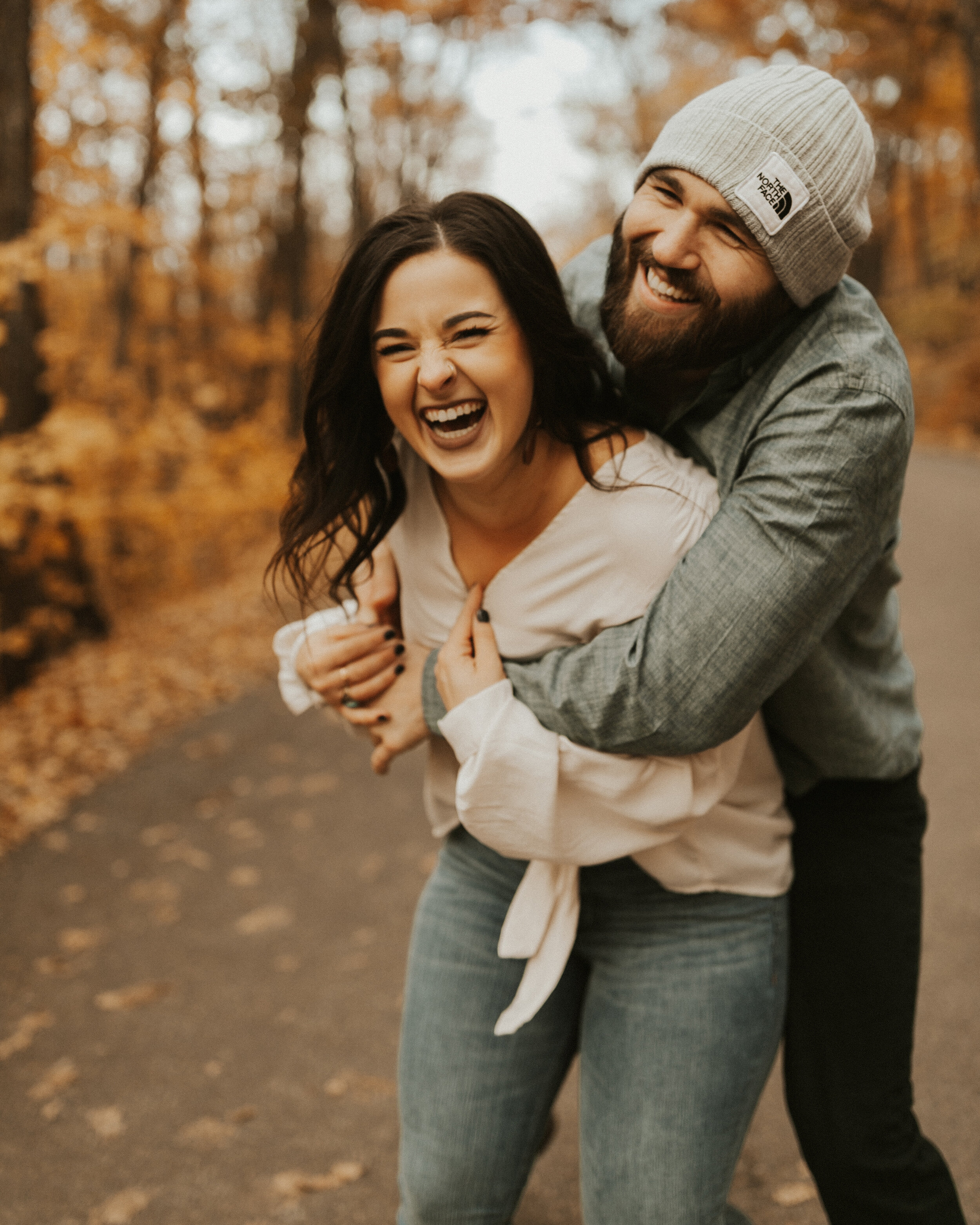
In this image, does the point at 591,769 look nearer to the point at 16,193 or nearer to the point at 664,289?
the point at 664,289

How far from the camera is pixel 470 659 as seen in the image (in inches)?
82.7

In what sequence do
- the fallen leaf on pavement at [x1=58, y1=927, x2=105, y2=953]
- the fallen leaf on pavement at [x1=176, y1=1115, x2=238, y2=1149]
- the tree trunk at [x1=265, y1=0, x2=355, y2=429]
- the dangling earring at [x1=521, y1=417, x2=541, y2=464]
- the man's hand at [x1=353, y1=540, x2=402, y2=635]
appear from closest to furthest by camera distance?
1. the dangling earring at [x1=521, y1=417, x2=541, y2=464]
2. the man's hand at [x1=353, y1=540, x2=402, y2=635]
3. the fallen leaf on pavement at [x1=176, y1=1115, x2=238, y2=1149]
4. the fallen leaf on pavement at [x1=58, y1=927, x2=105, y2=953]
5. the tree trunk at [x1=265, y1=0, x2=355, y2=429]

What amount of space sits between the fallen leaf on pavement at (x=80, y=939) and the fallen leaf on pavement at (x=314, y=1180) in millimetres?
1729

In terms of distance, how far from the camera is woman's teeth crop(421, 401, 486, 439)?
205 cm


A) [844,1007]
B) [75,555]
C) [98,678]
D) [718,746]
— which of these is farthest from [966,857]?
[75,555]

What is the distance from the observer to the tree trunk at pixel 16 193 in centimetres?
726

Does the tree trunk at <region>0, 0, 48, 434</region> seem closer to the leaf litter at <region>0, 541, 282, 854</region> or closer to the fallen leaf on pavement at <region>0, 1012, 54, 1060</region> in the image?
the leaf litter at <region>0, 541, 282, 854</region>

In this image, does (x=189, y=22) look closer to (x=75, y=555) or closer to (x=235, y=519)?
(x=235, y=519)

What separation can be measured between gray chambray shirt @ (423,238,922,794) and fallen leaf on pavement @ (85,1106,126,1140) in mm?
2485

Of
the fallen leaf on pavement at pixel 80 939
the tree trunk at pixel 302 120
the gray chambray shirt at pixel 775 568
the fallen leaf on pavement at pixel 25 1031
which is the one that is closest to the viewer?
the gray chambray shirt at pixel 775 568

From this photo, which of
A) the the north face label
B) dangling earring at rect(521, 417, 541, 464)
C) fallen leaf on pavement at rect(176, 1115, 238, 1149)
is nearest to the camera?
the the north face label

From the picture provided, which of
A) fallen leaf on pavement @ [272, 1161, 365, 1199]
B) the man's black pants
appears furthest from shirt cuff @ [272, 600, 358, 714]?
fallen leaf on pavement @ [272, 1161, 365, 1199]

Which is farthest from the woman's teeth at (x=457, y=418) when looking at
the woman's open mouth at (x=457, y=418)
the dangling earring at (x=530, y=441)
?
the dangling earring at (x=530, y=441)

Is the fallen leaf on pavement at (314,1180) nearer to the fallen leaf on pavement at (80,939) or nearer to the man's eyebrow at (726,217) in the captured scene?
the fallen leaf on pavement at (80,939)
